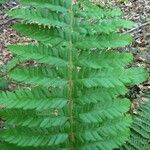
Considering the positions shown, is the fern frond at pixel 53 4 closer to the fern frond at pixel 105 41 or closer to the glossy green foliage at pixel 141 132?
the fern frond at pixel 105 41

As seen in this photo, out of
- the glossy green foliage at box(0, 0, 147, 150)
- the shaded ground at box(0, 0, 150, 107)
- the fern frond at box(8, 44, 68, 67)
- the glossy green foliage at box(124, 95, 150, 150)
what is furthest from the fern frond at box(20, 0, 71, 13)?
the shaded ground at box(0, 0, 150, 107)

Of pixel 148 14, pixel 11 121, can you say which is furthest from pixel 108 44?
pixel 148 14

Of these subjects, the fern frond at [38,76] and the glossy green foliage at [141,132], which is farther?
the glossy green foliage at [141,132]

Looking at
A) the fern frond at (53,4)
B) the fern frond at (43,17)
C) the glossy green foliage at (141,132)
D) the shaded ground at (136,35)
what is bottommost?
the shaded ground at (136,35)

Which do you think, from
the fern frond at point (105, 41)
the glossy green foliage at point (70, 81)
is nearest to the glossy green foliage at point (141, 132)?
the glossy green foliage at point (70, 81)

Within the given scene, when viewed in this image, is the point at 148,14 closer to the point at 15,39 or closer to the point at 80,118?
A: the point at 15,39

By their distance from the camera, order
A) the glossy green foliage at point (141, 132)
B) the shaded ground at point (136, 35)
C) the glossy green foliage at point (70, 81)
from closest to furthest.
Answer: the glossy green foliage at point (70, 81) → the glossy green foliage at point (141, 132) → the shaded ground at point (136, 35)

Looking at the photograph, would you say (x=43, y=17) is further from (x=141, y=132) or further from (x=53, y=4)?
(x=141, y=132)
